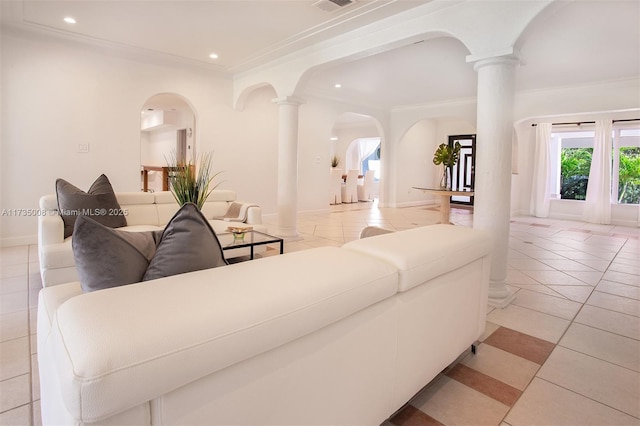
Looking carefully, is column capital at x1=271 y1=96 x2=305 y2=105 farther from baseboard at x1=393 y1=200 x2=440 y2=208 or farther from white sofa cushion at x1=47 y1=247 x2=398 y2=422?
baseboard at x1=393 y1=200 x2=440 y2=208

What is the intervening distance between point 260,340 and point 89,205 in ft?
10.4

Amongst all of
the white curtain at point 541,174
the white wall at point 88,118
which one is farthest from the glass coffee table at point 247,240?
the white curtain at point 541,174

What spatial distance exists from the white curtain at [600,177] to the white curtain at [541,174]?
0.83 m

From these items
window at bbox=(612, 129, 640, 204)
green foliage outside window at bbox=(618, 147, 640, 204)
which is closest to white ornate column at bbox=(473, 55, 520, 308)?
window at bbox=(612, 129, 640, 204)

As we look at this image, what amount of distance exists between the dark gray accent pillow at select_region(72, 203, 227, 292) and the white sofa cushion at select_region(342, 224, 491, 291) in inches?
24.7

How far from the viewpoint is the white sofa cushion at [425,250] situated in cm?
135

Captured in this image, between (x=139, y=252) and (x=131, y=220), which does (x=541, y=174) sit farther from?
(x=139, y=252)

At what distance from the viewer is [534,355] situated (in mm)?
2094

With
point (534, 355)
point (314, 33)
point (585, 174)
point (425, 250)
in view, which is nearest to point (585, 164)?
point (585, 174)

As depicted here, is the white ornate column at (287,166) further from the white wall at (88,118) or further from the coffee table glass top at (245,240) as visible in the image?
the coffee table glass top at (245,240)

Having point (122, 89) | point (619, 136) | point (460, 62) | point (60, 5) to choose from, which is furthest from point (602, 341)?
point (619, 136)

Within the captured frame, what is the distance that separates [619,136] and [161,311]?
9662mm

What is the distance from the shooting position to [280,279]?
41.2 inches

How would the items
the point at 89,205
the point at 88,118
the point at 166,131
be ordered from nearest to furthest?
the point at 89,205 < the point at 88,118 < the point at 166,131
